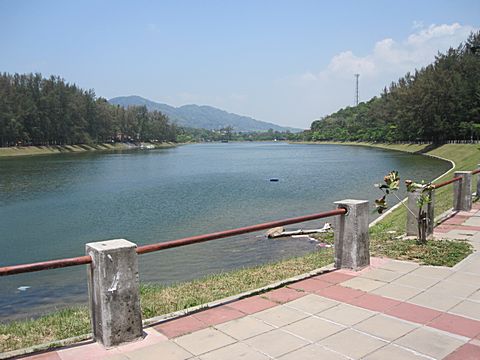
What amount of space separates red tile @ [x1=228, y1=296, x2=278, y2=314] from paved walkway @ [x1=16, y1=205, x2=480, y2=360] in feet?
0.04

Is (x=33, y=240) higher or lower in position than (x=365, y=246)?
lower

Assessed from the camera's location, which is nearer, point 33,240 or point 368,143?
point 33,240

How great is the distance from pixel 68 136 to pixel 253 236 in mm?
95753

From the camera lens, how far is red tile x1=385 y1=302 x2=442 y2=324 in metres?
4.87

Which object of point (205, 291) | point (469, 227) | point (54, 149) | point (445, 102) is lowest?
point (205, 291)

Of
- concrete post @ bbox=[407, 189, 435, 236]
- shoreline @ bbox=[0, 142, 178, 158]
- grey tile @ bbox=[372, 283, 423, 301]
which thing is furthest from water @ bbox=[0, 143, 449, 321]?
shoreline @ bbox=[0, 142, 178, 158]

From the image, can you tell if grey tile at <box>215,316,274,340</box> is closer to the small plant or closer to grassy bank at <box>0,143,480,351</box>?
grassy bank at <box>0,143,480,351</box>

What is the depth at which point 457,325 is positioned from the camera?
469 cm

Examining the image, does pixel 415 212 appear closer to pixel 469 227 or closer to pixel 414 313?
pixel 469 227

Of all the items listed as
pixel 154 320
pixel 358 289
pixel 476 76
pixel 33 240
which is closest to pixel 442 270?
pixel 358 289

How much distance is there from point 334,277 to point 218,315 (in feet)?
7.07

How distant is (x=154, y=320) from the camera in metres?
5.05

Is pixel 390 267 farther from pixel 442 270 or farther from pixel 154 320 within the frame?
pixel 154 320

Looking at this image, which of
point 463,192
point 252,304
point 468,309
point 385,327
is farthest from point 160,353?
point 463,192
